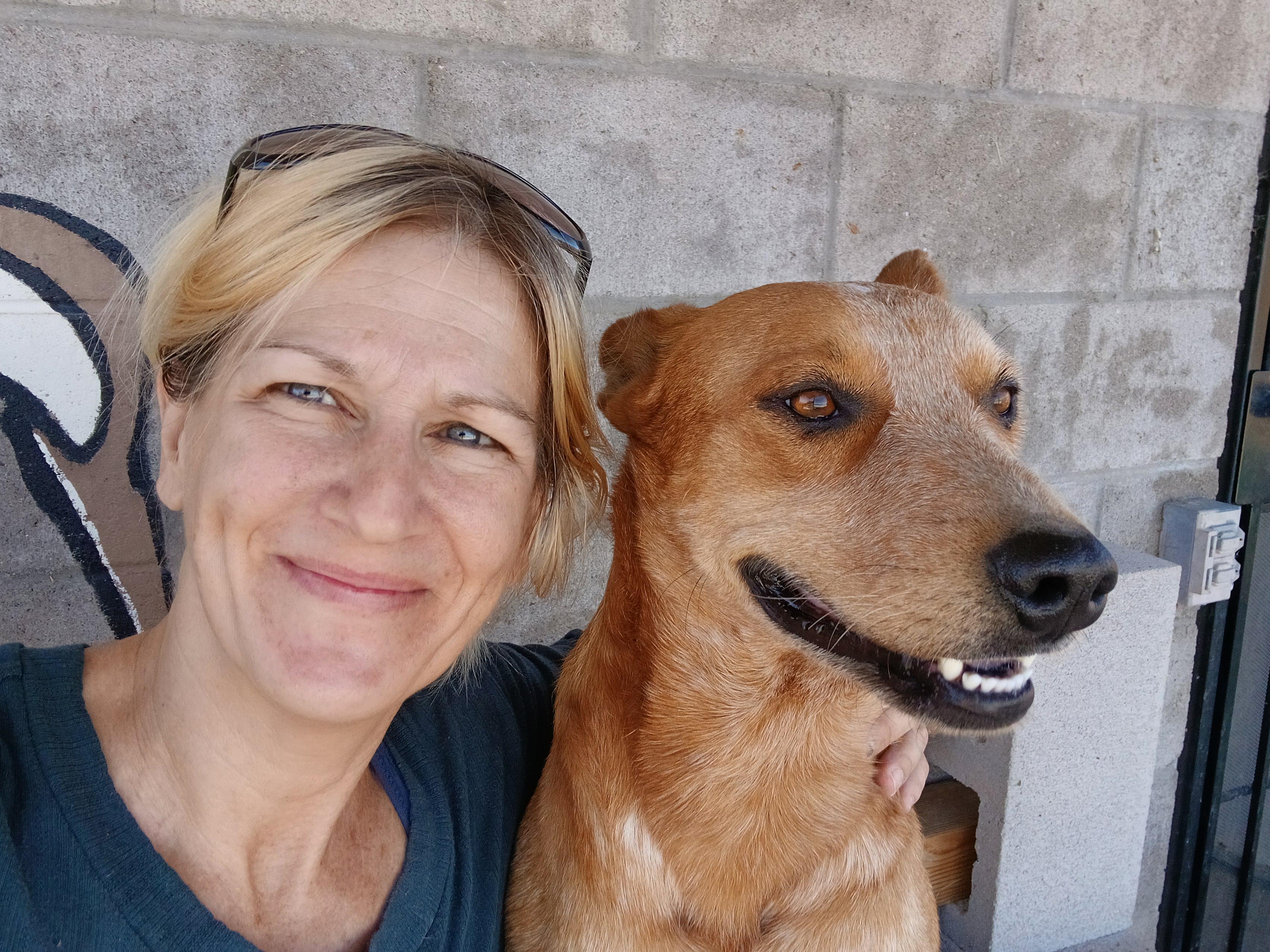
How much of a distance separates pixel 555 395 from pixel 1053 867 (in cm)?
232

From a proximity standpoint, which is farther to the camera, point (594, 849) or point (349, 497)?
point (594, 849)

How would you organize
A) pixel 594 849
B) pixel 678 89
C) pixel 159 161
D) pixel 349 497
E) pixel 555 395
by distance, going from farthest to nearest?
pixel 678 89 < pixel 159 161 < pixel 594 849 < pixel 555 395 < pixel 349 497

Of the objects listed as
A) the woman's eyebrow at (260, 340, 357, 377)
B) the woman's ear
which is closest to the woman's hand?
the woman's eyebrow at (260, 340, 357, 377)

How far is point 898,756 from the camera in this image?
66.8 inches

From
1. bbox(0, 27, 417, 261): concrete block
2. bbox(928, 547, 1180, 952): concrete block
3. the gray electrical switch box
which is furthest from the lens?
the gray electrical switch box

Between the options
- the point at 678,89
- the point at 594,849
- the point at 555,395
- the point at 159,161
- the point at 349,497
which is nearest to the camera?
the point at 349,497

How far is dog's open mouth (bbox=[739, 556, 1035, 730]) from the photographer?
1.34m

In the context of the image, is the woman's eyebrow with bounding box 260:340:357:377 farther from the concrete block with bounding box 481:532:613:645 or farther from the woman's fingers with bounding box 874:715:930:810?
the concrete block with bounding box 481:532:613:645

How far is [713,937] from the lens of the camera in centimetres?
148

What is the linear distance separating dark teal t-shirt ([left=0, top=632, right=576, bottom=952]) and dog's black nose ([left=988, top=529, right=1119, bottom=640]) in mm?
947

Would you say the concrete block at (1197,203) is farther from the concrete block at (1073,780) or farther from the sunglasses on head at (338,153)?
the sunglasses on head at (338,153)

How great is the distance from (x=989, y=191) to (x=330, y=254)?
244 centimetres

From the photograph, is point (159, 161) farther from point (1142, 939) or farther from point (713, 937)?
point (1142, 939)

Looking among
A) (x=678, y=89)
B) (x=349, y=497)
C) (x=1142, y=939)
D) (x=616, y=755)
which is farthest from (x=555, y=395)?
(x=1142, y=939)
